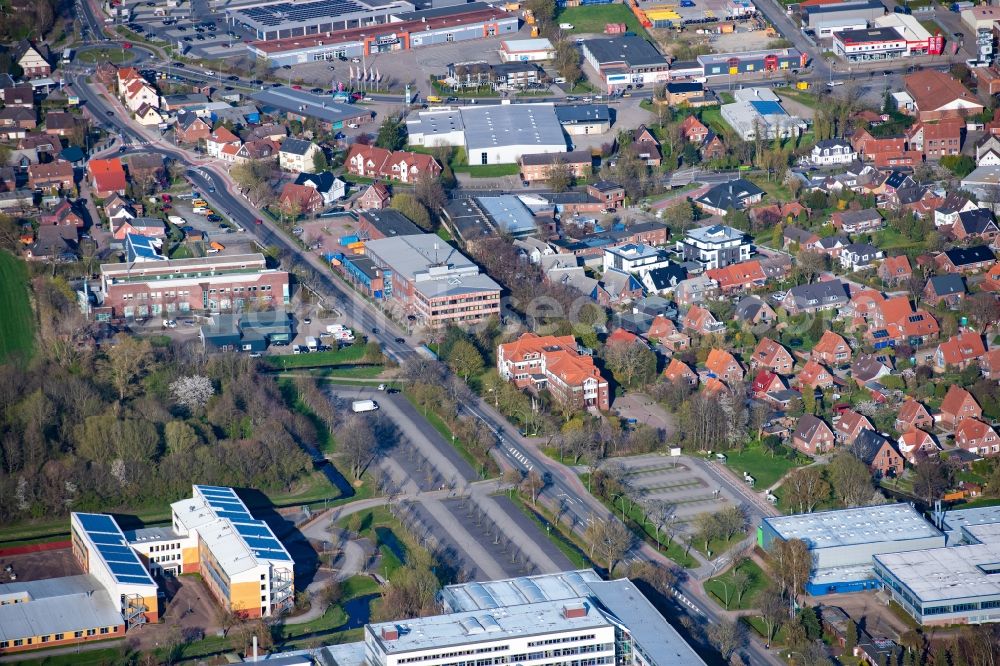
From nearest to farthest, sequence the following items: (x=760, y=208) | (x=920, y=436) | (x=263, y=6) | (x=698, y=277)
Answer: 1. (x=920, y=436)
2. (x=698, y=277)
3. (x=760, y=208)
4. (x=263, y=6)

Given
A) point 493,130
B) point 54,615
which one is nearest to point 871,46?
point 493,130

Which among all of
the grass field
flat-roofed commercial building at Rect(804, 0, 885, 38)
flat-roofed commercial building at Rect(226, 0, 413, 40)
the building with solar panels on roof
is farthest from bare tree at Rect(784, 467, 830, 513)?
flat-roofed commercial building at Rect(226, 0, 413, 40)

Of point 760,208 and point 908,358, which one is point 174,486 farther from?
point 760,208

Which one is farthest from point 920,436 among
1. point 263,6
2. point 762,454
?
point 263,6

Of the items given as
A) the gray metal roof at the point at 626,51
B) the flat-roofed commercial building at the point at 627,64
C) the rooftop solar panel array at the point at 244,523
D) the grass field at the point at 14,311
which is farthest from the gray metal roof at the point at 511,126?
the rooftop solar panel array at the point at 244,523

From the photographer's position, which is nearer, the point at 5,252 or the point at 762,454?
the point at 762,454

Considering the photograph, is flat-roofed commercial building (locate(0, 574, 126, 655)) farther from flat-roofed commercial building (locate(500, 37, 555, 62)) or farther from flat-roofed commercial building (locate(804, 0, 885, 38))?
flat-roofed commercial building (locate(804, 0, 885, 38))

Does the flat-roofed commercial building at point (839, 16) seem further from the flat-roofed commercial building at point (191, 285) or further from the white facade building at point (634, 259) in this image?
the flat-roofed commercial building at point (191, 285)
